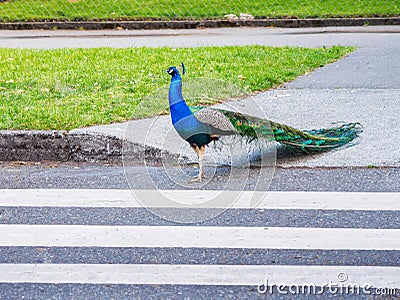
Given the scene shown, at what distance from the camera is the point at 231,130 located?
17.8 ft

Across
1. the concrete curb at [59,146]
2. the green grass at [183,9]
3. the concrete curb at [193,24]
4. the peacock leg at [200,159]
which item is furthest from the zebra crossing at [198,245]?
the green grass at [183,9]

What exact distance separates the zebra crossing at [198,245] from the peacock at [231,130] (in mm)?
400

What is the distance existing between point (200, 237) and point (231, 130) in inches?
44.7

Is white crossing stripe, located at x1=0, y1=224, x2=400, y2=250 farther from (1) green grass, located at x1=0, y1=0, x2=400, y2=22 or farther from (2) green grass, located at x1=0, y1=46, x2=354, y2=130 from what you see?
(1) green grass, located at x1=0, y1=0, x2=400, y2=22

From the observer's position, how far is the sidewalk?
20.5 feet

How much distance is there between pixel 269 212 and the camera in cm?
491

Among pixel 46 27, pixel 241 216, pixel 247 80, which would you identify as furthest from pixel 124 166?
pixel 46 27

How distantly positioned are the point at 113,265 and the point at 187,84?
315cm

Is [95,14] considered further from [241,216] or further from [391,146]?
[241,216]

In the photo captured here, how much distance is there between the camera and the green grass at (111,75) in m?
6.92

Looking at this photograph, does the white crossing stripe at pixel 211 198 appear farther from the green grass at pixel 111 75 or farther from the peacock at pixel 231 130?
the green grass at pixel 111 75

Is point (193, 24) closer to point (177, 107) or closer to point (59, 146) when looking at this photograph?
point (59, 146)

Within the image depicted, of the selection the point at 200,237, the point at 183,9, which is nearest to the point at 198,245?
the point at 200,237

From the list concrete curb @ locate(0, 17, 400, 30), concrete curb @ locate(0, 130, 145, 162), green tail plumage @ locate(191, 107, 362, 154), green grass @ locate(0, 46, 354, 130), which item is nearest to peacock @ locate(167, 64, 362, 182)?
green tail plumage @ locate(191, 107, 362, 154)
